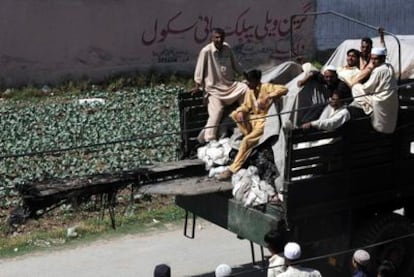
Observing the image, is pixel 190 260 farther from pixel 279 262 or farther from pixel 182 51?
pixel 182 51

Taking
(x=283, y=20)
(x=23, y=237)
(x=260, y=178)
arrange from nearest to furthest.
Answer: (x=260, y=178)
(x=23, y=237)
(x=283, y=20)

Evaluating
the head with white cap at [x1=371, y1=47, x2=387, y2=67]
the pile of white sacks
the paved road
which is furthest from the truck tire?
the paved road

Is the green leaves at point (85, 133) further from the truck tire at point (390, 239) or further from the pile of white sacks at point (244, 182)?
Answer: the truck tire at point (390, 239)

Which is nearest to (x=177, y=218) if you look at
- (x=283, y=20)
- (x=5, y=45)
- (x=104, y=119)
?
(x=104, y=119)

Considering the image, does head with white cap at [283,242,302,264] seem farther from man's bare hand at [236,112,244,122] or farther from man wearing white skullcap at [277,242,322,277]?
man's bare hand at [236,112,244,122]

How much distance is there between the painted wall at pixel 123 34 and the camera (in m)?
18.5

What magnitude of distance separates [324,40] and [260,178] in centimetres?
1782

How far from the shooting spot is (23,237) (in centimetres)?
886

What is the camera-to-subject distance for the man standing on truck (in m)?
7.74

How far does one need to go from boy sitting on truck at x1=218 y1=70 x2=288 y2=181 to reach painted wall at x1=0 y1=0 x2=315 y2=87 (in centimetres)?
1213

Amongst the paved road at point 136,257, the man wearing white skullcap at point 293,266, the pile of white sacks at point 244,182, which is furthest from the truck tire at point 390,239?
the paved road at point 136,257

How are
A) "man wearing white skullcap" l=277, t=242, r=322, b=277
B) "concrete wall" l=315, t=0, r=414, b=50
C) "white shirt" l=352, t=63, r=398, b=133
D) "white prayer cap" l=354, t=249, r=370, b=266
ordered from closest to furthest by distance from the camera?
"man wearing white skullcap" l=277, t=242, r=322, b=277 → "white prayer cap" l=354, t=249, r=370, b=266 → "white shirt" l=352, t=63, r=398, b=133 → "concrete wall" l=315, t=0, r=414, b=50

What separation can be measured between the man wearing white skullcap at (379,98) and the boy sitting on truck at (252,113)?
2.21 feet

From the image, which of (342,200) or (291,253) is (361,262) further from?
(342,200)
